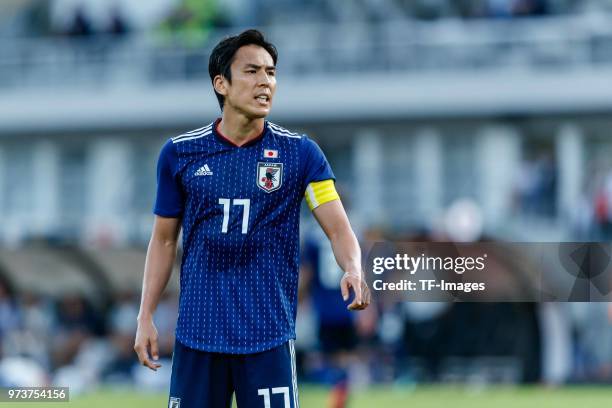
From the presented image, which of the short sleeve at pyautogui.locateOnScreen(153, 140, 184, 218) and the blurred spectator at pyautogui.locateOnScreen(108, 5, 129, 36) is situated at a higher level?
the blurred spectator at pyautogui.locateOnScreen(108, 5, 129, 36)

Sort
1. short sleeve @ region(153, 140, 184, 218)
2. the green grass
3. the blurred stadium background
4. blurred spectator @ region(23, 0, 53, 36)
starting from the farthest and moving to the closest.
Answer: blurred spectator @ region(23, 0, 53, 36)
the blurred stadium background
the green grass
short sleeve @ region(153, 140, 184, 218)

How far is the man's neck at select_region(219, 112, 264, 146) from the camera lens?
660 cm

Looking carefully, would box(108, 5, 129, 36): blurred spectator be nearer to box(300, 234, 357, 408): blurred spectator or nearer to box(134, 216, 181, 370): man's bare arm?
box(300, 234, 357, 408): blurred spectator

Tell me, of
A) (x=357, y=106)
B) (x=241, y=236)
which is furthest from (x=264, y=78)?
(x=357, y=106)

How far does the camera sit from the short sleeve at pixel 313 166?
6.60 meters

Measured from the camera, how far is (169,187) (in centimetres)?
669

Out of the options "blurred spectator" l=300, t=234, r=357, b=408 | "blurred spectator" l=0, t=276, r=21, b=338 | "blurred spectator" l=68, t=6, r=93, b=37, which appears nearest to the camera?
"blurred spectator" l=300, t=234, r=357, b=408

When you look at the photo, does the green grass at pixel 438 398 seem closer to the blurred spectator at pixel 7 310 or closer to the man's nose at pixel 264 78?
the blurred spectator at pixel 7 310

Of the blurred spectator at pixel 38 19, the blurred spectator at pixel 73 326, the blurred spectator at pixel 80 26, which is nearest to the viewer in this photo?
the blurred spectator at pixel 73 326

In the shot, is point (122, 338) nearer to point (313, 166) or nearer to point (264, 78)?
point (313, 166)

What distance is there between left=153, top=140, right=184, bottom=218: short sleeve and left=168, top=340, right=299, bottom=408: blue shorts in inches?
22.8

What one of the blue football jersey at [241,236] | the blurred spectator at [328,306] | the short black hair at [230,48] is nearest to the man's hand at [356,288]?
the blue football jersey at [241,236]

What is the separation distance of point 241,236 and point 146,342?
618mm

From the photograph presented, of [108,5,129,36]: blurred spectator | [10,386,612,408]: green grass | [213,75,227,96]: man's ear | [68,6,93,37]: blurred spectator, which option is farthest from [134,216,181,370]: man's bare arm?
[68,6,93,37]: blurred spectator
